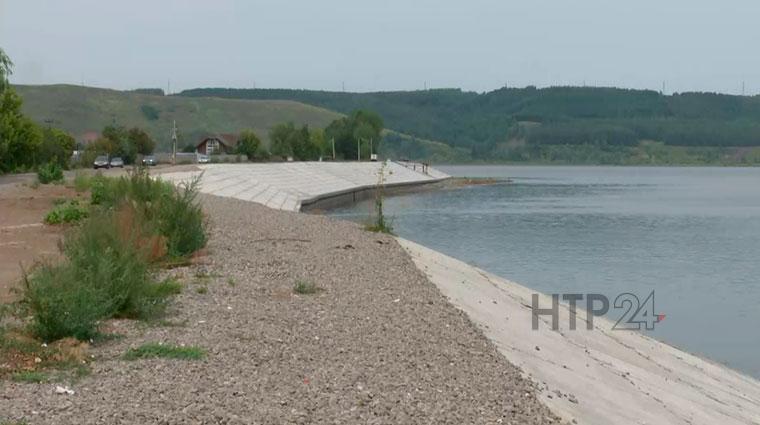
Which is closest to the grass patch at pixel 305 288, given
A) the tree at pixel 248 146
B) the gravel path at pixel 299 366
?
the gravel path at pixel 299 366

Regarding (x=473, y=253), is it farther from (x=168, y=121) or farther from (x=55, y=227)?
(x=168, y=121)

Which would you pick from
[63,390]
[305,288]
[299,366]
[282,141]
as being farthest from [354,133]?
[63,390]

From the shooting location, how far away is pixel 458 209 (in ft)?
201

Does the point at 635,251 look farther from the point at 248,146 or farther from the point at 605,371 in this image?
the point at 248,146

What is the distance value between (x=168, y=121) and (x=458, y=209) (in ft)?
405

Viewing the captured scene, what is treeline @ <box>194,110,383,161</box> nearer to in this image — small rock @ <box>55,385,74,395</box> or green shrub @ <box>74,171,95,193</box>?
green shrub @ <box>74,171,95,193</box>

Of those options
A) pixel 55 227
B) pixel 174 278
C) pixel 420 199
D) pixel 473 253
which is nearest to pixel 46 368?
pixel 174 278

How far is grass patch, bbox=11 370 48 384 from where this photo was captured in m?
8.17

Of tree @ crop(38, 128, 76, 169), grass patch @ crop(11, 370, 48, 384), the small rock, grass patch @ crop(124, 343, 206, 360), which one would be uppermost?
the small rock

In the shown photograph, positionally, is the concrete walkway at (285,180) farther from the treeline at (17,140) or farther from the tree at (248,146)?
the tree at (248,146)

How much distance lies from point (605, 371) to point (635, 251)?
76.7ft

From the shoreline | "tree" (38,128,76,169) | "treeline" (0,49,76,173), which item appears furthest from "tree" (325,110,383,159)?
the shoreline

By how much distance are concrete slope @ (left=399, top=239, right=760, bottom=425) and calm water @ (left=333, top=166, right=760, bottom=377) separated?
198 cm

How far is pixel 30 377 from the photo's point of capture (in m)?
8.23
